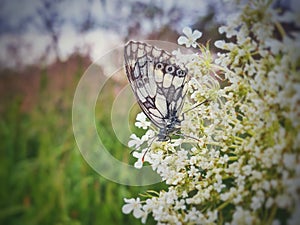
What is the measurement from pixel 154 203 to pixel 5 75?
511 millimetres

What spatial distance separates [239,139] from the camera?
3.62 ft

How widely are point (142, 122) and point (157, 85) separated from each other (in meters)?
0.11

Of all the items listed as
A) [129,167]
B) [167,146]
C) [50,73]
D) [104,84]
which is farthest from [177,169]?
[50,73]

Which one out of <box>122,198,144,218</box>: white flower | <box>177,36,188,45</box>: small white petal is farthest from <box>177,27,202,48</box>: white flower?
<box>122,198,144,218</box>: white flower

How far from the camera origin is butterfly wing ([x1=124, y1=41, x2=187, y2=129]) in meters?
1.22

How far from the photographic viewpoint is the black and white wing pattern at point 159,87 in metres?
1.21

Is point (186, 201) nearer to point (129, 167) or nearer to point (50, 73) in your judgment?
point (129, 167)

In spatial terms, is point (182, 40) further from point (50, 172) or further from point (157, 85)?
point (50, 172)

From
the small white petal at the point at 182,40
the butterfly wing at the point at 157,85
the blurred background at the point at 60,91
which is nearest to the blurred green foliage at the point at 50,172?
the blurred background at the point at 60,91

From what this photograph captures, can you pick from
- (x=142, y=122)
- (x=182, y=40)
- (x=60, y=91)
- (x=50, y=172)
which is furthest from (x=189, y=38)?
(x=50, y=172)

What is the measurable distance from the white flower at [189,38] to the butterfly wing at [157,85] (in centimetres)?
5

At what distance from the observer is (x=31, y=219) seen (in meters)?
1.20

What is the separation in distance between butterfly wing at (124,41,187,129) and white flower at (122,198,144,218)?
21 centimetres

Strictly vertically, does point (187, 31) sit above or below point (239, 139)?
above
